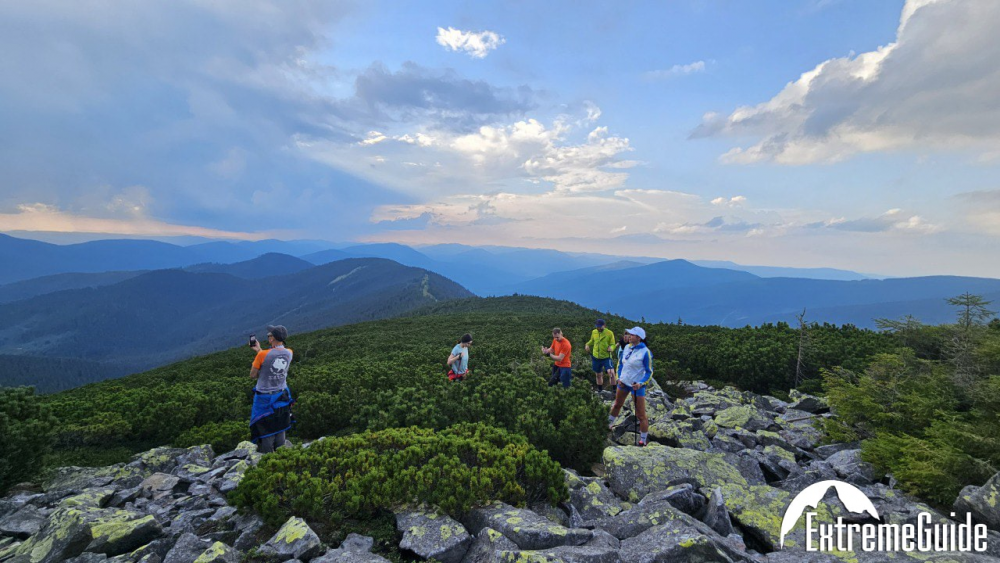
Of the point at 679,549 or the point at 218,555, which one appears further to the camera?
the point at 679,549

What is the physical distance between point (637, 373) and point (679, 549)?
5625 mm

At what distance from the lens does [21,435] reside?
23.1ft

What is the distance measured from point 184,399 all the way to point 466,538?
489 inches

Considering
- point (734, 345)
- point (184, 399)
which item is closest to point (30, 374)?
Result: point (184, 399)

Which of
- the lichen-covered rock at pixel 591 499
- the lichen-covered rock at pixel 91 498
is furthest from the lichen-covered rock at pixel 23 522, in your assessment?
the lichen-covered rock at pixel 591 499

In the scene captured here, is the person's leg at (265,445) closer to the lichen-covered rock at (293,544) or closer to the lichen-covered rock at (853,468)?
the lichen-covered rock at (293,544)

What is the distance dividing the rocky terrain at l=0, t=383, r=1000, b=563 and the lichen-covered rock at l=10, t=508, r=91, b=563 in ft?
0.04

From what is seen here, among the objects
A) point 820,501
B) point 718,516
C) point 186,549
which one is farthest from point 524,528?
point 820,501

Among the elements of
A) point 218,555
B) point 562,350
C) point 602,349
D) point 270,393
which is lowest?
point 218,555

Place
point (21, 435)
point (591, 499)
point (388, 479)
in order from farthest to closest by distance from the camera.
A: point (21, 435) < point (591, 499) < point (388, 479)

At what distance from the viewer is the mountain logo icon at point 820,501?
19.2 ft

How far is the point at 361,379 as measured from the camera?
48.2 ft

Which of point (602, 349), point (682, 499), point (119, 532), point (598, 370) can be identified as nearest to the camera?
point (119, 532)

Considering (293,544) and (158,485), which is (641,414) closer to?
(293,544)
